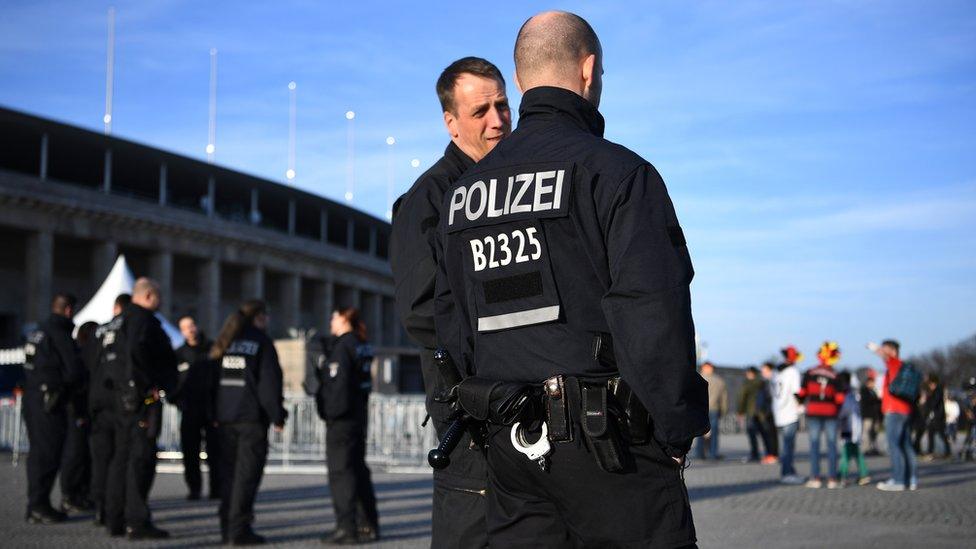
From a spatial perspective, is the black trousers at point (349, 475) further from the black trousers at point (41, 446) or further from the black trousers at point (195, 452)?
the black trousers at point (195, 452)

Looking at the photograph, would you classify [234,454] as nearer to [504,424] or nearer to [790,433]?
[504,424]

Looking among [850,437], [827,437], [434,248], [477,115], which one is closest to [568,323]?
[434,248]

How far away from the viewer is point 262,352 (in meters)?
9.98

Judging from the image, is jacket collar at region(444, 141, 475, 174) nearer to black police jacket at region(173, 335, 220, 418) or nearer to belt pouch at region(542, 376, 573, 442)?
belt pouch at region(542, 376, 573, 442)

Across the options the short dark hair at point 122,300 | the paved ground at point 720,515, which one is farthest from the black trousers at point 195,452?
the short dark hair at point 122,300

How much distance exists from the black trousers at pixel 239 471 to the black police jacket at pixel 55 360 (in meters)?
2.82

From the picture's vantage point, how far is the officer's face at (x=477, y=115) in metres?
4.69

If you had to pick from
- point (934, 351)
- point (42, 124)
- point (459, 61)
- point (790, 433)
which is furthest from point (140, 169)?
point (934, 351)

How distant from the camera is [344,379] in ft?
32.5

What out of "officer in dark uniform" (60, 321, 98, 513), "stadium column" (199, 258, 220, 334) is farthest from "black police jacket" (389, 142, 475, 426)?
"stadium column" (199, 258, 220, 334)

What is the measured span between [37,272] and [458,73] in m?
53.1

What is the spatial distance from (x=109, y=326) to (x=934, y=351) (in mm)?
102975

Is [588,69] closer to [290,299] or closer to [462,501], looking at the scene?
[462,501]

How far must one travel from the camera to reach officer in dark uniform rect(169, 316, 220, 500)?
13695 millimetres
